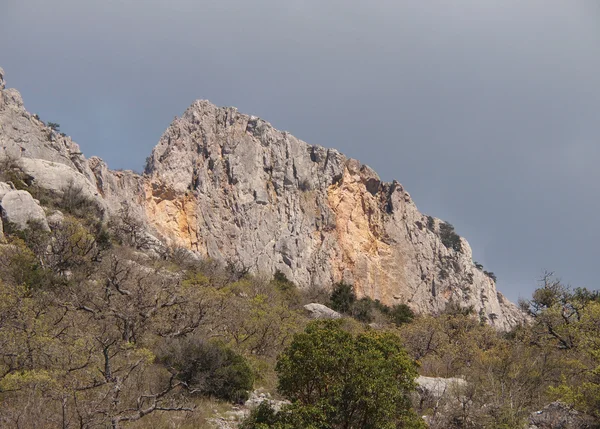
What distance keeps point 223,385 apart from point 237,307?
30.2 ft

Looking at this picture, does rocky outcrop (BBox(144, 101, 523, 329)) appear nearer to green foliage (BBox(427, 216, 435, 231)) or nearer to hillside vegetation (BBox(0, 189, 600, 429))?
green foliage (BBox(427, 216, 435, 231))

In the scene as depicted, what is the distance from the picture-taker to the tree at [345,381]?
32.6ft

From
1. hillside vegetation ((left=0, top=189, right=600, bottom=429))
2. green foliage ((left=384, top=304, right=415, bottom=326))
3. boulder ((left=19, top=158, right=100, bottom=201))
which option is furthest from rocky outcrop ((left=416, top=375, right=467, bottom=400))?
boulder ((left=19, top=158, right=100, bottom=201))

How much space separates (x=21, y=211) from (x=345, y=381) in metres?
31.8

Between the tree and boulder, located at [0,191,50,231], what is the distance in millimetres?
28588

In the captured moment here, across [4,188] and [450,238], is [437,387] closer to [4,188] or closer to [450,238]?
[4,188]

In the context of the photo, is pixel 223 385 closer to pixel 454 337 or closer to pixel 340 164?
pixel 454 337

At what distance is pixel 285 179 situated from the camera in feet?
209

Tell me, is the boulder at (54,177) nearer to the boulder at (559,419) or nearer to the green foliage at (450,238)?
the boulder at (559,419)

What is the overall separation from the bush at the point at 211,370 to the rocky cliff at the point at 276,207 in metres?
37.8

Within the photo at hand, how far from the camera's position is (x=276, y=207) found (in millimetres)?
61438

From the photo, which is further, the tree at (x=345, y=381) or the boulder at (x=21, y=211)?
the boulder at (x=21, y=211)

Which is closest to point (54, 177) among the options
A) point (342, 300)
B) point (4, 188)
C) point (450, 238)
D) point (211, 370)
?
point (4, 188)

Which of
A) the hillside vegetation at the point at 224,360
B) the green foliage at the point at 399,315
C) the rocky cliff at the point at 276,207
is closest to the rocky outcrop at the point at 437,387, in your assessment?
the hillside vegetation at the point at 224,360
